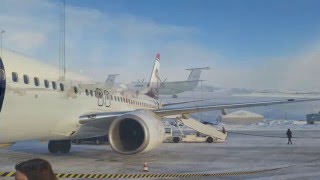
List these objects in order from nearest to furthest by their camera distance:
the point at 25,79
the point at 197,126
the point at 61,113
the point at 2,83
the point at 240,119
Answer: the point at 2,83, the point at 25,79, the point at 61,113, the point at 197,126, the point at 240,119

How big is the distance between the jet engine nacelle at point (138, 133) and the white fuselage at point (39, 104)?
1152 millimetres

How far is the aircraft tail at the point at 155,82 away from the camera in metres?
23.9

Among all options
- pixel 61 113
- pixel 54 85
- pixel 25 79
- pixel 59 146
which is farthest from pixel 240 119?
pixel 25 79

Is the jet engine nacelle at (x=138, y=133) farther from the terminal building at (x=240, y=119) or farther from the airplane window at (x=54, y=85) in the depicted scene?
the terminal building at (x=240, y=119)

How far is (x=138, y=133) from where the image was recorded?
522 inches

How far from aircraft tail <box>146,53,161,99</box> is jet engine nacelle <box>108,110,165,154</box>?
32.9 ft

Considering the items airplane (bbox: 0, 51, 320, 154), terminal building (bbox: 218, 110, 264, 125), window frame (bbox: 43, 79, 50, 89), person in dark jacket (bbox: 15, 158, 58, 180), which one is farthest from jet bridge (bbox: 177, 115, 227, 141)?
terminal building (bbox: 218, 110, 264, 125)

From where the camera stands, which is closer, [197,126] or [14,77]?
[14,77]

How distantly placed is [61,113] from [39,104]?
1168 mm

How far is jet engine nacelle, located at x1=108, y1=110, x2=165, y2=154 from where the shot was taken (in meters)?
12.3

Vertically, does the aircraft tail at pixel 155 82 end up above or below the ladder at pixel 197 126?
above

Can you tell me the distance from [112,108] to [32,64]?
5.04m

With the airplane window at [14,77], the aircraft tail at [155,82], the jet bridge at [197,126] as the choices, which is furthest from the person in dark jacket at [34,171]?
the aircraft tail at [155,82]

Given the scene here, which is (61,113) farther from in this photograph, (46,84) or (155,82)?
(155,82)
